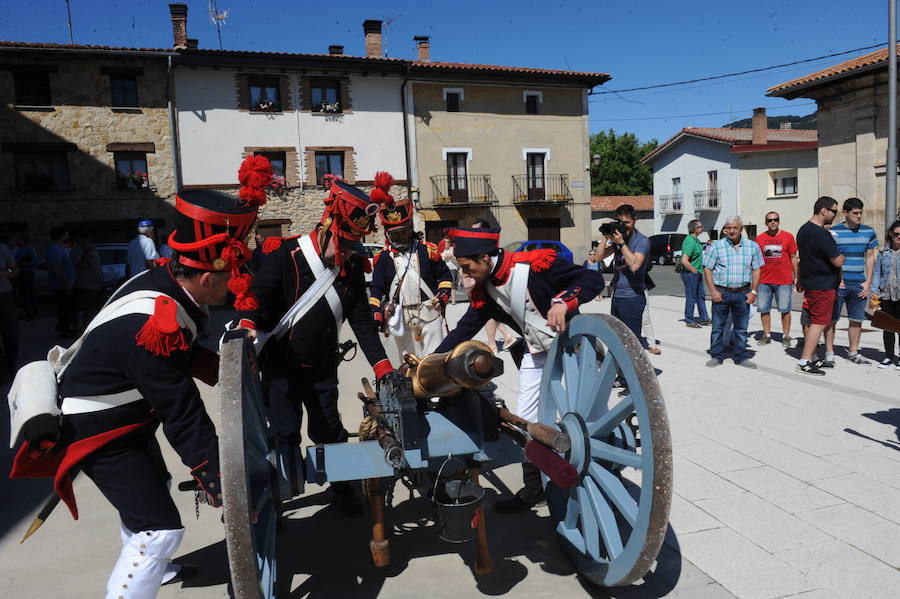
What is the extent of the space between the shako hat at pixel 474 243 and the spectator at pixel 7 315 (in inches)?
261

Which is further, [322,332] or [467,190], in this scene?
[467,190]

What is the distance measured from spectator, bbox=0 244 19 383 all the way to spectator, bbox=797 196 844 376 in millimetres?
9012

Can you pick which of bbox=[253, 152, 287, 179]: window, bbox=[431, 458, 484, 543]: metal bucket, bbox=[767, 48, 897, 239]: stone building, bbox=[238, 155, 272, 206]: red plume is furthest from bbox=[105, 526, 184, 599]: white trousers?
bbox=[253, 152, 287, 179]: window

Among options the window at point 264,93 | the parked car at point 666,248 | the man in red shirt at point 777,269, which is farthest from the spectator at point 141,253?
the parked car at point 666,248

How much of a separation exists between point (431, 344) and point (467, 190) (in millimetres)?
23088

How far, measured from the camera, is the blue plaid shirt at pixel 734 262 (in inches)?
286

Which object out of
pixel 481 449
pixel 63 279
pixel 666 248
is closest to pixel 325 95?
pixel 666 248

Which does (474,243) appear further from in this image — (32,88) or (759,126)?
(759,126)

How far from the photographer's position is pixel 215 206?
2.63 metres

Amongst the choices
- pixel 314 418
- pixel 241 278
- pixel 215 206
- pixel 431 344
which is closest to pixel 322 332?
pixel 314 418

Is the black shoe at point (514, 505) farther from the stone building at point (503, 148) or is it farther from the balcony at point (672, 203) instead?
the balcony at point (672, 203)

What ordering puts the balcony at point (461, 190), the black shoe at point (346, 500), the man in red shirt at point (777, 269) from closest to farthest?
the black shoe at point (346, 500)
the man in red shirt at point (777, 269)
the balcony at point (461, 190)

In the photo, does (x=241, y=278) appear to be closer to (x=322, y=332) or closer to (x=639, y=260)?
(x=322, y=332)

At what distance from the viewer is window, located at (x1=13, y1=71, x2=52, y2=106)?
23.6 meters
